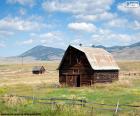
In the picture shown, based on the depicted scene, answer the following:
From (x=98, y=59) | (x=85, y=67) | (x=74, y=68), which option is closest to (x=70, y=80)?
(x=74, y=68)

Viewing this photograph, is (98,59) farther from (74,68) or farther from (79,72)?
(74,68)

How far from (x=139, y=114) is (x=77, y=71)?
30458 millimetres

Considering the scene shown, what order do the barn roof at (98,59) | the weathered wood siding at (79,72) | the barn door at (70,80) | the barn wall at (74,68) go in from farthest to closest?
the barn door at (70,80) < the barn wall at (74,68) < the weathered wood siding at (79,72) < the barn roof at (98,59)

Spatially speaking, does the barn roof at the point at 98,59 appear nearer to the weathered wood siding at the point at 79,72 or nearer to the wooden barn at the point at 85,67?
the wooden barn at the point at 85,67

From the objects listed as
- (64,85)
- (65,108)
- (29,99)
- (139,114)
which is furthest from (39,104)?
(64,85)

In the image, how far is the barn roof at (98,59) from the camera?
1973 inches

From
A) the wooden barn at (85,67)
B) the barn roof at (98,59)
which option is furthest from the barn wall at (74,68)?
the barn roof at (98,59)

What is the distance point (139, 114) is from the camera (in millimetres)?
21328

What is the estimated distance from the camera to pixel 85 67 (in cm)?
5072

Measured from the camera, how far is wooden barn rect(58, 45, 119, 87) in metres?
50.2

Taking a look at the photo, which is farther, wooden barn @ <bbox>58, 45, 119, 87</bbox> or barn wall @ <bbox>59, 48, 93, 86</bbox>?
barn wall @ <bbox>59, 48, 93, 86</bbox>

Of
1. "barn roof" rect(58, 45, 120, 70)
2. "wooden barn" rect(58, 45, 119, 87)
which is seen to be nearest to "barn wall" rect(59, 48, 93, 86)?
"wooden barn" rect(58, 45, 119, 87)

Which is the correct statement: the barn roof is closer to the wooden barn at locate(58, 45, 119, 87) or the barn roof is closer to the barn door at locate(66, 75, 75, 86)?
the wooden barn at locate(58, 45, 119, 87)

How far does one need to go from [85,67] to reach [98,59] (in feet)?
7.88
